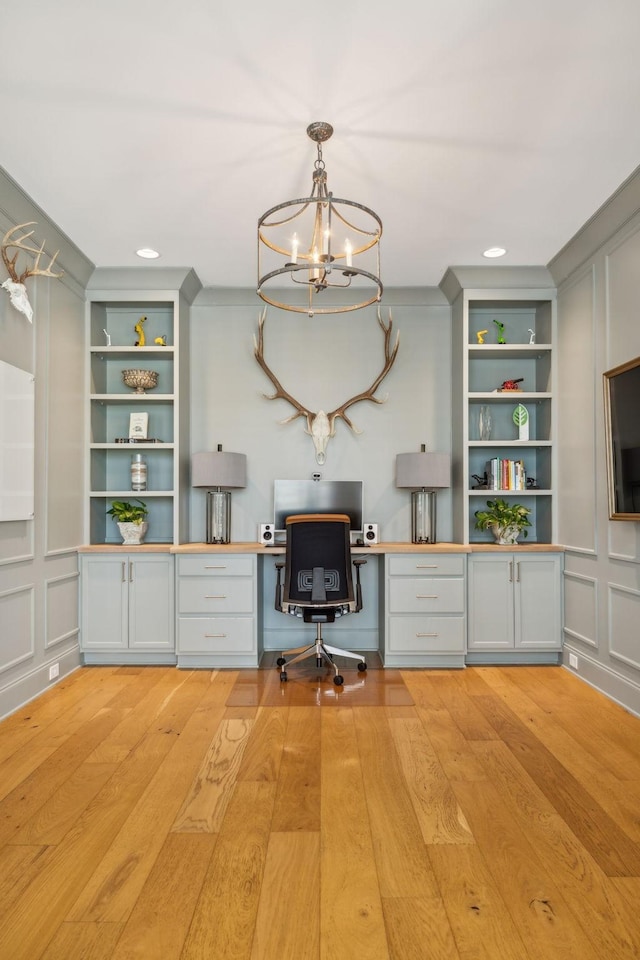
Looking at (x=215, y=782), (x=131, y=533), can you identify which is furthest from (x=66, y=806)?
(x=131, y=533)

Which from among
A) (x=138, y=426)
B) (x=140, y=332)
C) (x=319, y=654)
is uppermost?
(x=140, y=332)

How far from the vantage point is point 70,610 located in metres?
4.19

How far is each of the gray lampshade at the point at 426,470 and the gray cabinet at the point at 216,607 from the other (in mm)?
1273

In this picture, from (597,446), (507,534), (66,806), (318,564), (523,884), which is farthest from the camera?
(507,534)

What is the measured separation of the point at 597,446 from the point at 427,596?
148 centimetres

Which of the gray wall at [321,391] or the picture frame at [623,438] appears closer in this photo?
the picture frame at [623,438]

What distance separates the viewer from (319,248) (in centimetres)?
285

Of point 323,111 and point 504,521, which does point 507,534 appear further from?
point 323,111

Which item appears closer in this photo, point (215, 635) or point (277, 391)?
point (215, 635)

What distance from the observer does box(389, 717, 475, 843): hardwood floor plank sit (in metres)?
2.15

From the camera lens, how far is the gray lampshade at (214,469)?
14.5ft

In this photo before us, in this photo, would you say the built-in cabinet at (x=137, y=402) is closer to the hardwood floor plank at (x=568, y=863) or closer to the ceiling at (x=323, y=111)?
the ceiling at (x=323, y=111)

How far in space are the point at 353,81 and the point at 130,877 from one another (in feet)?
9.72

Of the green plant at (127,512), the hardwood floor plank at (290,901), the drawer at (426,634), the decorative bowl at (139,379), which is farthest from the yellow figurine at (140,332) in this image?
the hardwood floor plank at (290,901)
